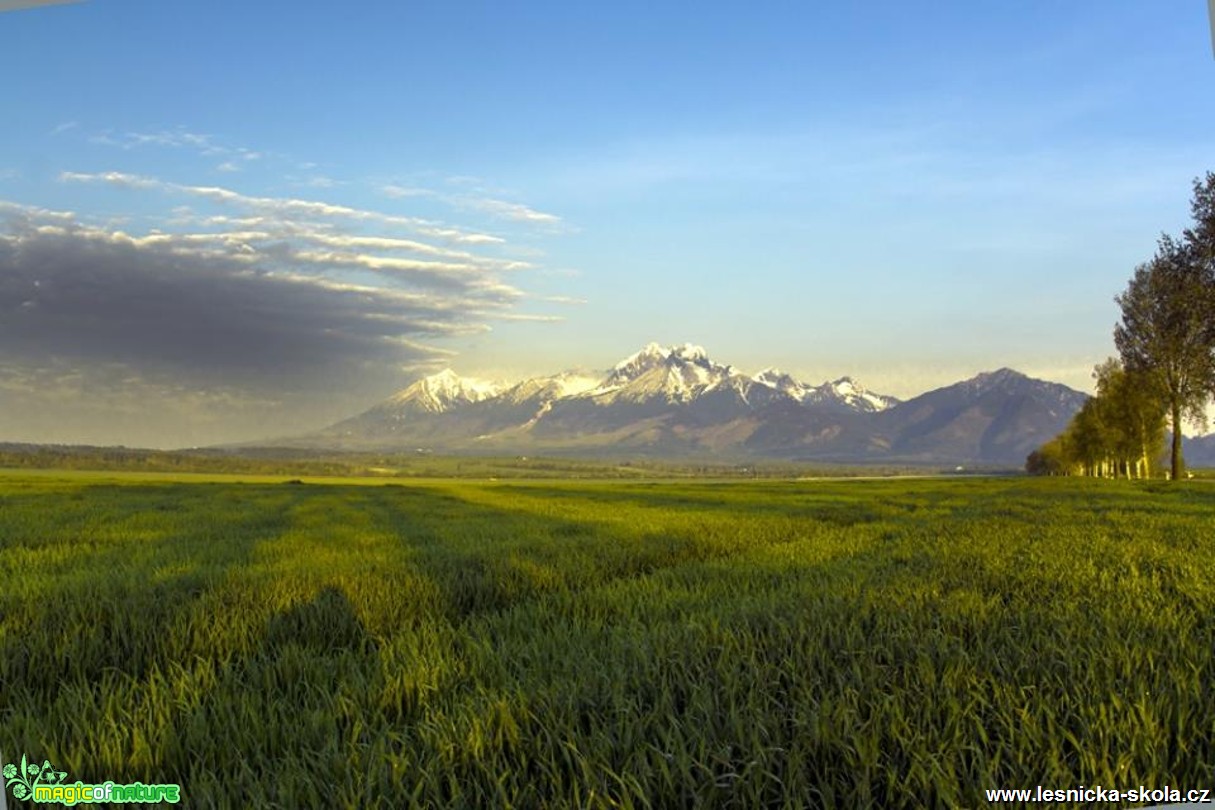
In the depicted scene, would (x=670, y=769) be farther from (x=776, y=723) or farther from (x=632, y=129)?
(x=632, y=129)

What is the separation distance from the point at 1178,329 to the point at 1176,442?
11.0 feet

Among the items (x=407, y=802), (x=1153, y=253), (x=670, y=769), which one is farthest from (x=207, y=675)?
(x=1153, y=253)

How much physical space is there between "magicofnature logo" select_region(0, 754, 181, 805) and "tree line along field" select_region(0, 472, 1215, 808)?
Answer: 5cm

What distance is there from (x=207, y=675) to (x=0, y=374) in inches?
183

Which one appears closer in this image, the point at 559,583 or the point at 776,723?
the point at 776,723

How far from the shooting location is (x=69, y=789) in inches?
85.4

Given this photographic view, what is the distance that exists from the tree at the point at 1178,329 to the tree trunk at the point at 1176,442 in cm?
9

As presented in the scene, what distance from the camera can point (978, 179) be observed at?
4438mm

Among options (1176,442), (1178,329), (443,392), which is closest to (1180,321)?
(1178,329)

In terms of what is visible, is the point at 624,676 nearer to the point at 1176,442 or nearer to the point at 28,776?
the point at 28,776

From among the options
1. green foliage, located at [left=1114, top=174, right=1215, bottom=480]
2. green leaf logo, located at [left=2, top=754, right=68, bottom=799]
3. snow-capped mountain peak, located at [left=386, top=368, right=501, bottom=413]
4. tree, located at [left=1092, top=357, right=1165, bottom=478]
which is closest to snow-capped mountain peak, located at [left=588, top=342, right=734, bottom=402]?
snow-capped mountain peak, located at [left=386, top=368, right=501, bottom=413]

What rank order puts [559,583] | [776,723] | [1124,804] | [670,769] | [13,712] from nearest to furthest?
1. [1124,804]
2. [670,769]
3. [776,723]
4. [13,712]
5. [559,583]

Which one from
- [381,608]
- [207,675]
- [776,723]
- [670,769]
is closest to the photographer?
[670,769]

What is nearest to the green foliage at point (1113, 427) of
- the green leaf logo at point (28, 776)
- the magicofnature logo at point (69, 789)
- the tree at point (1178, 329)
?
the tree at point (1178, 329)
